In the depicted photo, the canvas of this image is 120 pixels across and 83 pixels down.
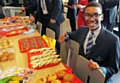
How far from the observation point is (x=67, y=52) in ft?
5.65

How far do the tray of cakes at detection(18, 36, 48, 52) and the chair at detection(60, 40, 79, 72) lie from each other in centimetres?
22

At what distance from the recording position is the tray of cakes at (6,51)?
146 centimetres

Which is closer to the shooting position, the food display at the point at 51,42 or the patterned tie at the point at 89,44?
the patterned tie at the point at 89,44

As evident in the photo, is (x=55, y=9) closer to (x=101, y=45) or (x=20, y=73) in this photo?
(x=101, y=45)

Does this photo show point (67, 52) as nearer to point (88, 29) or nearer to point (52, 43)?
point (52, 43)

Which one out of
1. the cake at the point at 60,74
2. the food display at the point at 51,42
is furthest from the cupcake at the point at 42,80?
the food display at the point at 51,42

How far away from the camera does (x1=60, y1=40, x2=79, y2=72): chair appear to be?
159 centimetres

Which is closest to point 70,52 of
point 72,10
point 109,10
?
point 109,10

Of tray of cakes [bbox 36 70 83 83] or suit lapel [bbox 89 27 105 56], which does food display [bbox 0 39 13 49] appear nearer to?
tray of cakes [bbox 36 70 83 83]

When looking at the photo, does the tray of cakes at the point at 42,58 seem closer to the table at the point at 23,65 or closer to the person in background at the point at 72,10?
the table at the point at 23,65

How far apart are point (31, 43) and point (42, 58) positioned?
418 millimetres

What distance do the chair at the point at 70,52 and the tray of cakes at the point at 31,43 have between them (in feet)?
0.72

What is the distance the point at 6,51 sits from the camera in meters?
1.61

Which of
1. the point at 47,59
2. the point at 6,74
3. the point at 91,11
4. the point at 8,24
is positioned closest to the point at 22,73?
the point at 6,74
